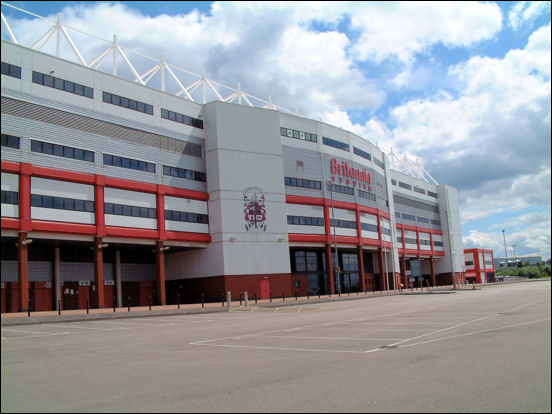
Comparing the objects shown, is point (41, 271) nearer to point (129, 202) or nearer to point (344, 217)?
point (129, 202)

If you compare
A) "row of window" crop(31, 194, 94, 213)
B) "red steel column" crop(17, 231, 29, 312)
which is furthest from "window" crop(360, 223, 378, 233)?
"red steel column" crop(17, 231, 29, 312)

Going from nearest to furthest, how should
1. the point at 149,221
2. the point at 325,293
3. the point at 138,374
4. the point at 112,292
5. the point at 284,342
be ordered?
the point at 138,374
the point at 284,342
the point at 149,221
the point at 112,292
the point at 325,293

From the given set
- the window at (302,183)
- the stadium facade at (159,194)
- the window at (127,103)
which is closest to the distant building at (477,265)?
the stadium facade at (159,194)

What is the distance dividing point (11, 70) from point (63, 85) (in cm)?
420

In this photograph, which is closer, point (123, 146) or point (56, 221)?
point (56, 221)

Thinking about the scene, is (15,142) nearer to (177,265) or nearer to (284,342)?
(177,265)

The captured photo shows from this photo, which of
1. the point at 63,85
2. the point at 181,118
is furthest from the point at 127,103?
the point at 181,118

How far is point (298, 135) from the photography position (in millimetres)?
59625

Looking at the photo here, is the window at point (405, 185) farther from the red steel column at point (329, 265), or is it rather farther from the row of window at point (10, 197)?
the row of window at point (10, 197)

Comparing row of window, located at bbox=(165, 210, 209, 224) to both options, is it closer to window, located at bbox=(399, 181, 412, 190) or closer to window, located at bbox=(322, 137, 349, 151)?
window, located at bbox=(322, 137, 349, 151)

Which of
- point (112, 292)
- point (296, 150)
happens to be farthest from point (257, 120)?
point (112, 292)

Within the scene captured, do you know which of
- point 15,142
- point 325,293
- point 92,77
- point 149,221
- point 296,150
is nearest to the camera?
point 15,142

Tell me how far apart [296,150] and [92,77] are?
24.7 meters

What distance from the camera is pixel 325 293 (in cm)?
6462
